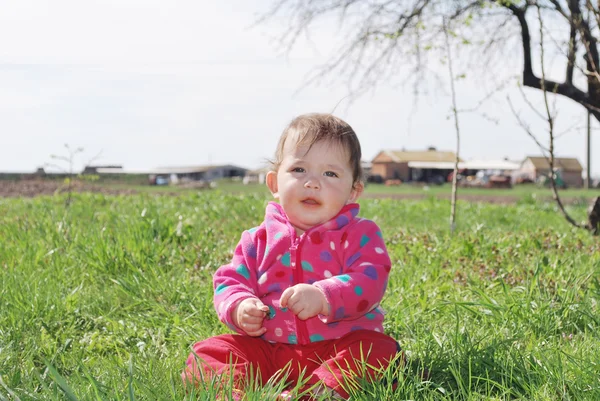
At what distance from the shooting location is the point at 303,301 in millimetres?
2633

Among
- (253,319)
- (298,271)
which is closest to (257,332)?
(253,319)

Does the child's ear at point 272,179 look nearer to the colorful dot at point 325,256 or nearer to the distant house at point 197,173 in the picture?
the colorful dot at point 325,256

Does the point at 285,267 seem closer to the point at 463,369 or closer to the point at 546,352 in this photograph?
the point at 463,369

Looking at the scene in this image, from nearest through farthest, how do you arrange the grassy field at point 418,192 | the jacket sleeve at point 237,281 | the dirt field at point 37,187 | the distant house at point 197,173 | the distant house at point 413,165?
the jacket sleeve at point 237,281, the dirt field at point 37,187, the grassy field at point 418,192, the distant house at point 197,173, the distant house at point 413,165

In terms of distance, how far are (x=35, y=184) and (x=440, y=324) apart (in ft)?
55.3

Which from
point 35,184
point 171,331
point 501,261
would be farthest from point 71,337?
point 35,184

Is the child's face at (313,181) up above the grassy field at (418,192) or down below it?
above

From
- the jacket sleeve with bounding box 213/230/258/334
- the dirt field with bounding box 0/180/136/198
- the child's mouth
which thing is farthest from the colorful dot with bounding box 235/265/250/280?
the dirt field with bounding box 0/180/136/198

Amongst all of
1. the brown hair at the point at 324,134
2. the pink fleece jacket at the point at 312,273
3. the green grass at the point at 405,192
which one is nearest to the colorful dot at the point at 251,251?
the pink fleece jacket at the point at 312,273

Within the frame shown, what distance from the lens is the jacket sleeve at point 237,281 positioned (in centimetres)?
286

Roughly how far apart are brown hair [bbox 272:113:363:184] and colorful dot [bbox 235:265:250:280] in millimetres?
529

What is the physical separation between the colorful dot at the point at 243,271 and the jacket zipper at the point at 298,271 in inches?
9.3

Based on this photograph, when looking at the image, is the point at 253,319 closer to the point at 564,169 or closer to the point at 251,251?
the point at 251,251

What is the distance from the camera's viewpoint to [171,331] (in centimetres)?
366
